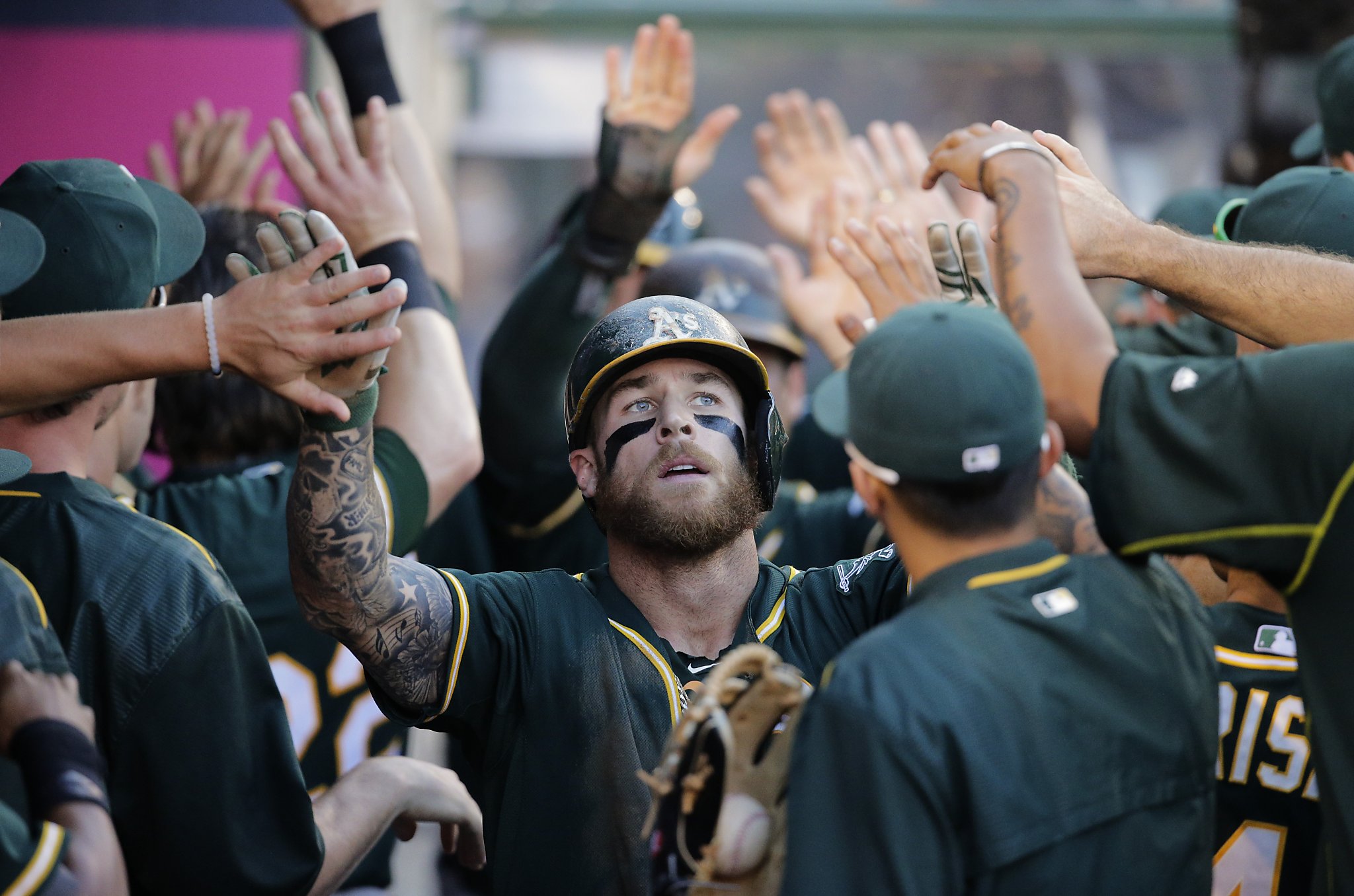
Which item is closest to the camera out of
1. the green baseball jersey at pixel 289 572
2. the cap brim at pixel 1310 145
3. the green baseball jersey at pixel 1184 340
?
the green baseball jersey at pixel 289 572

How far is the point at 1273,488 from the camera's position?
6.93 feet

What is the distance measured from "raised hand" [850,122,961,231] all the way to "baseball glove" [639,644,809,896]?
8.31ft

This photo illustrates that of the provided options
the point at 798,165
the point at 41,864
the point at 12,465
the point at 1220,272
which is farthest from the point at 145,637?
the point at 798,165

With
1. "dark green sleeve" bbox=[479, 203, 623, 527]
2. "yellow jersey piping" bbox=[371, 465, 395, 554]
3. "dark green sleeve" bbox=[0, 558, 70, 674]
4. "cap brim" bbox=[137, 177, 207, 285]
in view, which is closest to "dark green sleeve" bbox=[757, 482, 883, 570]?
"dark green sleeve" bbox=[479, 203, 623, 527]

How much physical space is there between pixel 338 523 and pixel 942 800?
129 cm

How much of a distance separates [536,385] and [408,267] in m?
1.04

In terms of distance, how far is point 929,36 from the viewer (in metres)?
9.35

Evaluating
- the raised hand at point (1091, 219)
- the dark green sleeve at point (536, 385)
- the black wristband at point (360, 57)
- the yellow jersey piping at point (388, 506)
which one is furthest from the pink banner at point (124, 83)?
the raised hand at point (1091, 219)

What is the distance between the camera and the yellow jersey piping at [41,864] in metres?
1.86

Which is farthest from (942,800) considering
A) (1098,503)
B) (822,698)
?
(1098,503)

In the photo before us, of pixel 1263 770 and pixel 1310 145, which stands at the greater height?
pixel 1310 145

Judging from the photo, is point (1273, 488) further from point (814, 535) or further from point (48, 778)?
point (814, 535)

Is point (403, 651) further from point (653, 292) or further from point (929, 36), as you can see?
point (929, 36)

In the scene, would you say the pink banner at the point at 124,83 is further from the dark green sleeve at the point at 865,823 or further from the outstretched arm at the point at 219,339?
the dark green sleeve at the point at 865,823
